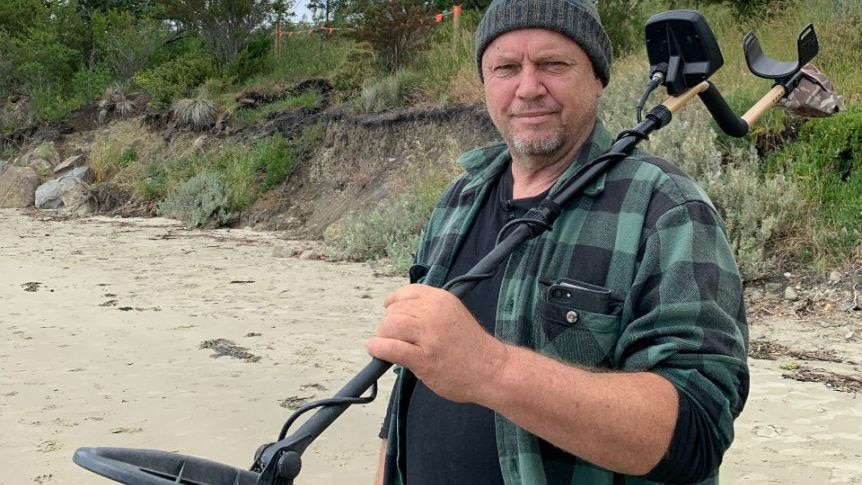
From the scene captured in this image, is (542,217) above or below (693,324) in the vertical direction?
above

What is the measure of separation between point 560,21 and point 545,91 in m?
0.14

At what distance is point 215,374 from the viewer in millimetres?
4879

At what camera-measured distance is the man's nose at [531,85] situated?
170cm

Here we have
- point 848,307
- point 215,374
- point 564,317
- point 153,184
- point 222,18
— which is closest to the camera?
point 564,317

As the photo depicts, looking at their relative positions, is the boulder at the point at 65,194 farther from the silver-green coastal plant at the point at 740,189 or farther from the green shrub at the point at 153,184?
the silver-green coastal plant at the point at 740,189

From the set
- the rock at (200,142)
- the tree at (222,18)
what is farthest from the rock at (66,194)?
the tree at (222,18)

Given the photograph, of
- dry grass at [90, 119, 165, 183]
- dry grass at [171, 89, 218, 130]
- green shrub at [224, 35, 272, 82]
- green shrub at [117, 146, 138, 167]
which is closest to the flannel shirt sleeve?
dry grass at [90, 119, 165, 183]

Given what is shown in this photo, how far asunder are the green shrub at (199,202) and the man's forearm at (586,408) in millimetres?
11920

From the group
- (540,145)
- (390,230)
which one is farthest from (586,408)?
(390,230)

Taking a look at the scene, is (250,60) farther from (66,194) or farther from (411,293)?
(411,293)

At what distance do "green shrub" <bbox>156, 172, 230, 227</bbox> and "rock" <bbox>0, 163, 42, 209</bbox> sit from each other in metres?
3.81

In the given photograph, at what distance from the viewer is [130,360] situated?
5195mm

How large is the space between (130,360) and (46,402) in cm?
82

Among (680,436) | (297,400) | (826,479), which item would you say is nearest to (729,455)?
(826,479)
